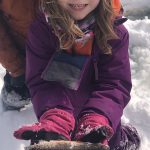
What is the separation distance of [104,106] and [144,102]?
588mm

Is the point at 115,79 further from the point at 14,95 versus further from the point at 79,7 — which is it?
the point at 14,95

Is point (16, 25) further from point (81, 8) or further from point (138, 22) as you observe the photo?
point (138, 22)

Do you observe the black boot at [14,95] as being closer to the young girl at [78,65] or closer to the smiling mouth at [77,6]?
the young girl at [78,65]

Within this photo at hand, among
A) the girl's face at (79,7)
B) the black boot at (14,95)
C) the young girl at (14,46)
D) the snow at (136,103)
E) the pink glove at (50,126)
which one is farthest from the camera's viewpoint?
the black boot at (14,95)

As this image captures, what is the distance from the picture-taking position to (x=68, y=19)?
1.67m

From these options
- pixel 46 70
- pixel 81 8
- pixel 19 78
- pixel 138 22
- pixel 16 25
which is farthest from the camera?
pixel 138 22

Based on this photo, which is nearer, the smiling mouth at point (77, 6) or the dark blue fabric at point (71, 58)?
the smiling mouth at point (77, 6)

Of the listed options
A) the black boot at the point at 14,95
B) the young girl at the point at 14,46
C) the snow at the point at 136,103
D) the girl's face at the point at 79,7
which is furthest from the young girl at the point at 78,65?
the black boot at the point at 14,95

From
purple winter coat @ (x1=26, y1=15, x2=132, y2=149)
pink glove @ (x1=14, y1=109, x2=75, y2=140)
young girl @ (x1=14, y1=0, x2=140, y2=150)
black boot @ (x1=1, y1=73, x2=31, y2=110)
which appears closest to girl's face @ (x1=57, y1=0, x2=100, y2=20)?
young girl @ (x1=14, y1=0, x2=140, y2=150)

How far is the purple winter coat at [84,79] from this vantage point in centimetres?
176

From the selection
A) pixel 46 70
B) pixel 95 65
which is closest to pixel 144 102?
pixel 95 65

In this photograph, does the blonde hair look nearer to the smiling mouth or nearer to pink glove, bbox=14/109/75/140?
the smiling mouth

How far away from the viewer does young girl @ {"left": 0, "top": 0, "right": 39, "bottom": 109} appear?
191 centimetres

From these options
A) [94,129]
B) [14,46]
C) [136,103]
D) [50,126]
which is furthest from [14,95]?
[94,129]
